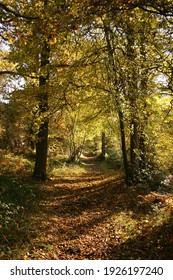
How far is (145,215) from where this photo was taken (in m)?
8.22

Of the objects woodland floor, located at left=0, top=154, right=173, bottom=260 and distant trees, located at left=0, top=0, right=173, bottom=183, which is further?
distant trees, located at left=0, top=0, right=173, bottom=183

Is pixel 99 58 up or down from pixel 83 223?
up

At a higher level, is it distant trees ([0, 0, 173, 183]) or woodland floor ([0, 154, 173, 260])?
distant trees ([0, 0, 173, 183])

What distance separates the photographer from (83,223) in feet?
25.3

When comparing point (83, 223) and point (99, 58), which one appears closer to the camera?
point (83, 223)

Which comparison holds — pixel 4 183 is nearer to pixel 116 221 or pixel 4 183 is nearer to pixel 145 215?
pixel 116 221

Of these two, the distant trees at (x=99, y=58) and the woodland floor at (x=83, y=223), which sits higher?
the distant trees at (x=99, y=58)

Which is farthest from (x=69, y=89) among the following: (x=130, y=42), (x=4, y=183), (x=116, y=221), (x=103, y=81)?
(x=116, y=221)

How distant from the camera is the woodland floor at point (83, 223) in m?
5.72

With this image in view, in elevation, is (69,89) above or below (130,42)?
below

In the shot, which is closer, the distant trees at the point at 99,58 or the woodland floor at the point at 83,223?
the woodland floor at the point at 83,223

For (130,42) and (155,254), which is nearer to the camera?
(155,254)

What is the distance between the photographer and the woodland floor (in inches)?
225
